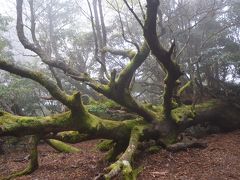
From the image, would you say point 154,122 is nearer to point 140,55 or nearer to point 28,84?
point 140,55

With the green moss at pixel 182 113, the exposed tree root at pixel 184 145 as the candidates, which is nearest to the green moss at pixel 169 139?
the exposed tree root at pixel 184 145

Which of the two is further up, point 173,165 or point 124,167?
point 124,167

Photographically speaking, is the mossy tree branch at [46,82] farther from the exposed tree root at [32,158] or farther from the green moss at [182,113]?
the green moss at [182,113]

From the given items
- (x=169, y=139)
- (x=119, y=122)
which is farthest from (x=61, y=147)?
(x=169, y=139)

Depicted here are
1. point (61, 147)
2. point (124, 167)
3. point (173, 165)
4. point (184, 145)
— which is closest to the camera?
point (124, 167)

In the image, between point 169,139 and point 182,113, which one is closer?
point 169,139

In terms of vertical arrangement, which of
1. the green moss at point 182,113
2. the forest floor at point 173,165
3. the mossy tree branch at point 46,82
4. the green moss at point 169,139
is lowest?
the forest floor at point 173,165

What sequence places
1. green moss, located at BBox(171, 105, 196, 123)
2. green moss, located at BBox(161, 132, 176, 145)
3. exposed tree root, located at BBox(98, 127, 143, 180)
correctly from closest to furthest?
exposed tree root, located at BBox(98, 127, 143, 180) → green moss, located at BBox(161, 132, 176, 145) → green moss, located at BBox(171, 105, 196, 123)

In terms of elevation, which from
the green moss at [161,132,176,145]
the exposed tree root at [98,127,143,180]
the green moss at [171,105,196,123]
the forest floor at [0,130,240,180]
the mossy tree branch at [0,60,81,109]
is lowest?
the forest floor at [0,130,240,180]

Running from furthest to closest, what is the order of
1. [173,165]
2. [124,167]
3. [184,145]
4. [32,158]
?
[184,145], [32,158], [173,165], [124,167]

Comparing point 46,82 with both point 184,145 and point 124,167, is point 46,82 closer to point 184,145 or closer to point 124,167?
point 124,167

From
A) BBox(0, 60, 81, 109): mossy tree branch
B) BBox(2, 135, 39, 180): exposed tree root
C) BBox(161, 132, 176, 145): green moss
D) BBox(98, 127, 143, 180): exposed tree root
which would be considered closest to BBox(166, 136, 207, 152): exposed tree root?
BBox(161, 132, 176, 145): green moss

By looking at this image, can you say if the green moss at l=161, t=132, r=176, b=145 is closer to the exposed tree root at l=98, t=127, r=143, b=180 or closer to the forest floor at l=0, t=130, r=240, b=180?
the forest floor at l=0, t=130, r=240, b=180

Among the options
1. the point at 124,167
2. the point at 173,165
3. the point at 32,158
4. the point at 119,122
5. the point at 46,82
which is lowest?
the point at 173,165
